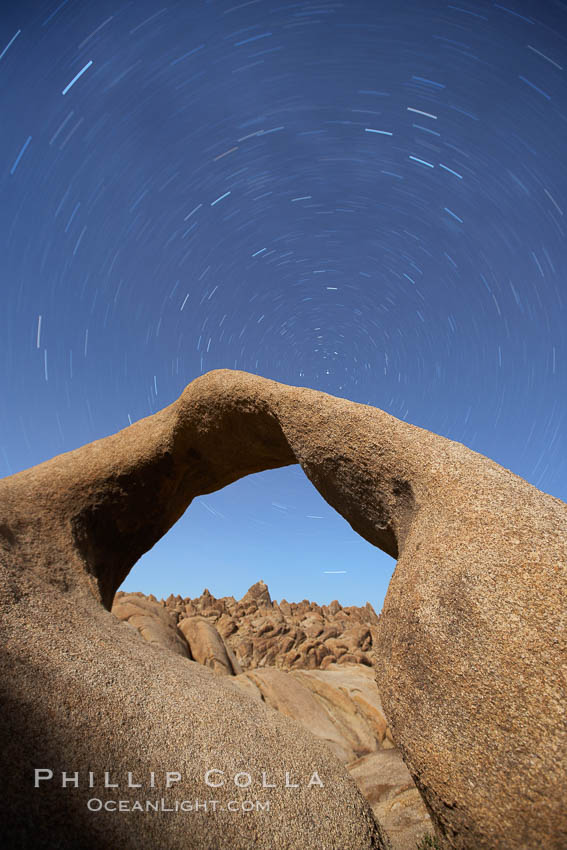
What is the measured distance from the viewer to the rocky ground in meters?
5.82

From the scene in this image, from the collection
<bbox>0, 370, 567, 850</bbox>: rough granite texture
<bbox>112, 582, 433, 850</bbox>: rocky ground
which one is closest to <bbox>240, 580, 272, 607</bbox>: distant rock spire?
<bbox>112, 582, 433, 850</bbox>: rocky ground

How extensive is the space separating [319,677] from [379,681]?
8938mm

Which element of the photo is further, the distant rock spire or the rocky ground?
the distant rock spire

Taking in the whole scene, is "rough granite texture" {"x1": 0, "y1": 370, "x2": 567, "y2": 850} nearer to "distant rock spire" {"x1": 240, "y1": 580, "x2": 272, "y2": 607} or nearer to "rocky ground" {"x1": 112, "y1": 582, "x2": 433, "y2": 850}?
"rocky ground" {"x1": 112, "y1": 582, "x2": 433, "y2": 850}

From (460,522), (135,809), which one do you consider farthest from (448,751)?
(135,809)

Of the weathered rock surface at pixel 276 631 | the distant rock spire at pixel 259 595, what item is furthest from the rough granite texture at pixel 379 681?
the distant rock spire at pixel 259 595

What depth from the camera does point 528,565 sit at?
10.0ft

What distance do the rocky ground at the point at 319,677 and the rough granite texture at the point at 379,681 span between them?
1.71 metres

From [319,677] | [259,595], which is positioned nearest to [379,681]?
[319,677]

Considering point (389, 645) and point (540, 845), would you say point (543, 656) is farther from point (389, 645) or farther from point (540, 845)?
point (389, 645)

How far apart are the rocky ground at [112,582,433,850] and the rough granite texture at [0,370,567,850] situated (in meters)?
1.71

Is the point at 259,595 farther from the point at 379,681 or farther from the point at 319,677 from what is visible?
the point at 379,681

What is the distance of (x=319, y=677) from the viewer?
1127 cm

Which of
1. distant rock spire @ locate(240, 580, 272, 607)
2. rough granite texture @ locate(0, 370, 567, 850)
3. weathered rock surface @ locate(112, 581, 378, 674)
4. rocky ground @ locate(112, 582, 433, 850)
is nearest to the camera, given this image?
rough granite texture @ locate(0, 370, 567, 850)
